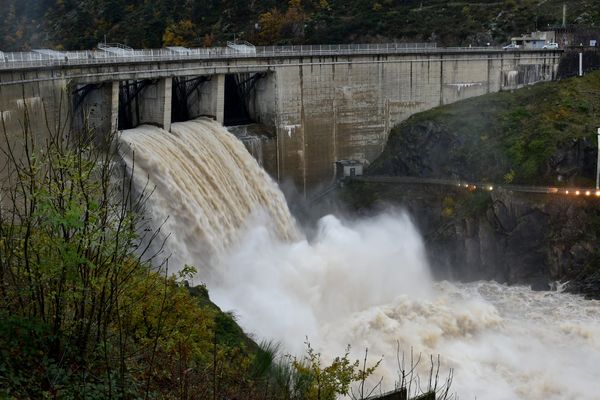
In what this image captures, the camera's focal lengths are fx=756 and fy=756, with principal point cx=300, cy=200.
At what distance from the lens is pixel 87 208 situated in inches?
428

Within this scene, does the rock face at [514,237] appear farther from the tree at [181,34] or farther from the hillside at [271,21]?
the tree at [181,34]

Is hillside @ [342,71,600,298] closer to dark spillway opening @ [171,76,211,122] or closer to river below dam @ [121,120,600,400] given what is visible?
river below dam @ [121,120,600,400]

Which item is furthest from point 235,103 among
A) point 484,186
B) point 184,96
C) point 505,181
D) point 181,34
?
point 181,34

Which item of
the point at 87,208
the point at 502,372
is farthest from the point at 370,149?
the point at 87,208

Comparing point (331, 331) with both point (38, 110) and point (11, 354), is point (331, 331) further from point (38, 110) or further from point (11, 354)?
point (11, 354)

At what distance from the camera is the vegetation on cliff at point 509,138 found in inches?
1708

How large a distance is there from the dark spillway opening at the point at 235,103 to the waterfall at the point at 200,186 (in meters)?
6.02

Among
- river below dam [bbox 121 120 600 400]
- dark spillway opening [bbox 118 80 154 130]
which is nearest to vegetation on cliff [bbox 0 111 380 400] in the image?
river below dam [bbox 121 120 600 400]

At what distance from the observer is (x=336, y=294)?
36.6 m

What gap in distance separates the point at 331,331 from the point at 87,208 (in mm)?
22604

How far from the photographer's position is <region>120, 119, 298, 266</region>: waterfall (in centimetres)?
3269

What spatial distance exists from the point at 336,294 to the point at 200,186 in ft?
27.4

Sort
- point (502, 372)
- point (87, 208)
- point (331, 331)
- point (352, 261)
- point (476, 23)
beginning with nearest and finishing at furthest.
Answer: point (87, 208), point (502, 372), point (331, 331), point (352, 261), point (476, 23)

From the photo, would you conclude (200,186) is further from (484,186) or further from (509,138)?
(509,138)
